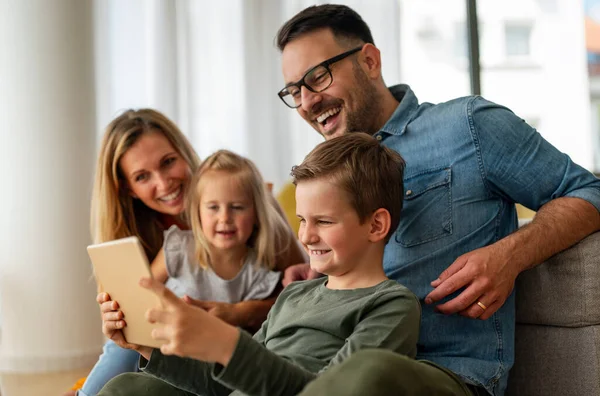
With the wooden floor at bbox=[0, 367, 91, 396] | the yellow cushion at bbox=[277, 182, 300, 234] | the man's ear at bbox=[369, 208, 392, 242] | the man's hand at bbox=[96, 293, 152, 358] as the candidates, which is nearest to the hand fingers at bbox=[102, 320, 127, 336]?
the man's hand at bbox=[96, 293, 152, 358]

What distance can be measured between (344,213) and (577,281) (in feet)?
1.78

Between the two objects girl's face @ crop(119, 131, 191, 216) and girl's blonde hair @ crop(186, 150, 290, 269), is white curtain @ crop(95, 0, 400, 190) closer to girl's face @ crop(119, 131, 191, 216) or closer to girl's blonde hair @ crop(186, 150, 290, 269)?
girl's face @ crop(119, 131, 191, 216)

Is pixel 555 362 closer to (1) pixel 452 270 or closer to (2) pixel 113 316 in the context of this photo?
(1) pixel 452 270

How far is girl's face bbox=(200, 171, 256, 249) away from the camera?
2.21 meters

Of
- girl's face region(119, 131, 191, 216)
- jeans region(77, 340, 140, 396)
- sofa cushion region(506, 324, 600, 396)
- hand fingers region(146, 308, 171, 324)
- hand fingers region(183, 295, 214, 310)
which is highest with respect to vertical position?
girl's face region(119, 131, 191, 216)

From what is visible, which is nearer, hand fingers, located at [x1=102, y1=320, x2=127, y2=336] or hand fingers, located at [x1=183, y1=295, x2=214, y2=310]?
hand fingers, located at [x1=102, y1=320, x2=127, y2=336]

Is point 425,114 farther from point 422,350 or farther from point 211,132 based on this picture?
point 211,132

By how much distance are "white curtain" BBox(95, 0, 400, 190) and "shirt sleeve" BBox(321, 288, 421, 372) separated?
2941 millimetres

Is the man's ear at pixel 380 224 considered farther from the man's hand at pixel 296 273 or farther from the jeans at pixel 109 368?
the jeans at pixel 109 368

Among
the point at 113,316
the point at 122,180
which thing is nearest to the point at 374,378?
the point at 113,316

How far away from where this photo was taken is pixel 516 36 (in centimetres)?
580

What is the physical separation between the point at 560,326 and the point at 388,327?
20.9 inches

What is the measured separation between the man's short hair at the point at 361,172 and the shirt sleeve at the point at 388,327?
0.60 ft

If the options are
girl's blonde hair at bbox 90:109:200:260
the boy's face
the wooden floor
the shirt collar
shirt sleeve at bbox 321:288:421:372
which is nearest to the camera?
shirt sleeve at bbox 321:288:421:372
